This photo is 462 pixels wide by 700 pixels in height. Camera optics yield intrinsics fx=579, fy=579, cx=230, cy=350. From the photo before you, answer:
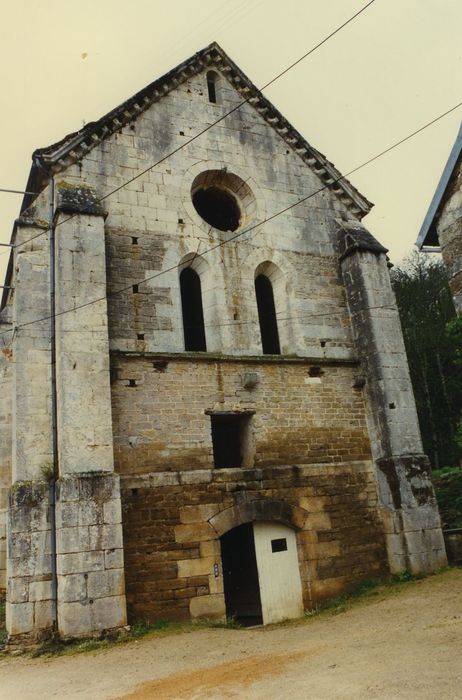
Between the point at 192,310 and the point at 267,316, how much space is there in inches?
71.1

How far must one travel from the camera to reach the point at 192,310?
12.4m

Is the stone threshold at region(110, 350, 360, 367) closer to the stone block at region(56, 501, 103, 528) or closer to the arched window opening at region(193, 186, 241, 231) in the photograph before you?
the stone block at region(56, 501, 103, 528)

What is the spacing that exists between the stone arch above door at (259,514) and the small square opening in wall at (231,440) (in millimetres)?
876

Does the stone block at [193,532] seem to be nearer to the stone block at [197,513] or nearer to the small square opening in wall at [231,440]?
the stone block at [197,513]

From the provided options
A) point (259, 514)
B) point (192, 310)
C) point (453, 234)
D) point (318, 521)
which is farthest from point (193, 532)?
point (453, 234)

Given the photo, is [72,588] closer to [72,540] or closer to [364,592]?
[72,540]

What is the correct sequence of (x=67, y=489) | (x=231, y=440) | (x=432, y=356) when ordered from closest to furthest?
(x=67, y=489) < (x=231, y=440) < (x=432, y=356)

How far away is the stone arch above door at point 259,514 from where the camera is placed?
1043 cm

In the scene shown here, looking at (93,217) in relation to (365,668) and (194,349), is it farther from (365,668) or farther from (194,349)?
(365,668)

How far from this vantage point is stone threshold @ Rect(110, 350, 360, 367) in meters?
10.8

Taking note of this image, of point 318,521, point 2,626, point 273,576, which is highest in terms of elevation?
point 318,521

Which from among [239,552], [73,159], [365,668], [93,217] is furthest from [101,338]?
[365,668]

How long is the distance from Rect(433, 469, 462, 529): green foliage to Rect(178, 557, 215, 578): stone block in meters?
6.69

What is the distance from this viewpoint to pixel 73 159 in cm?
1166
